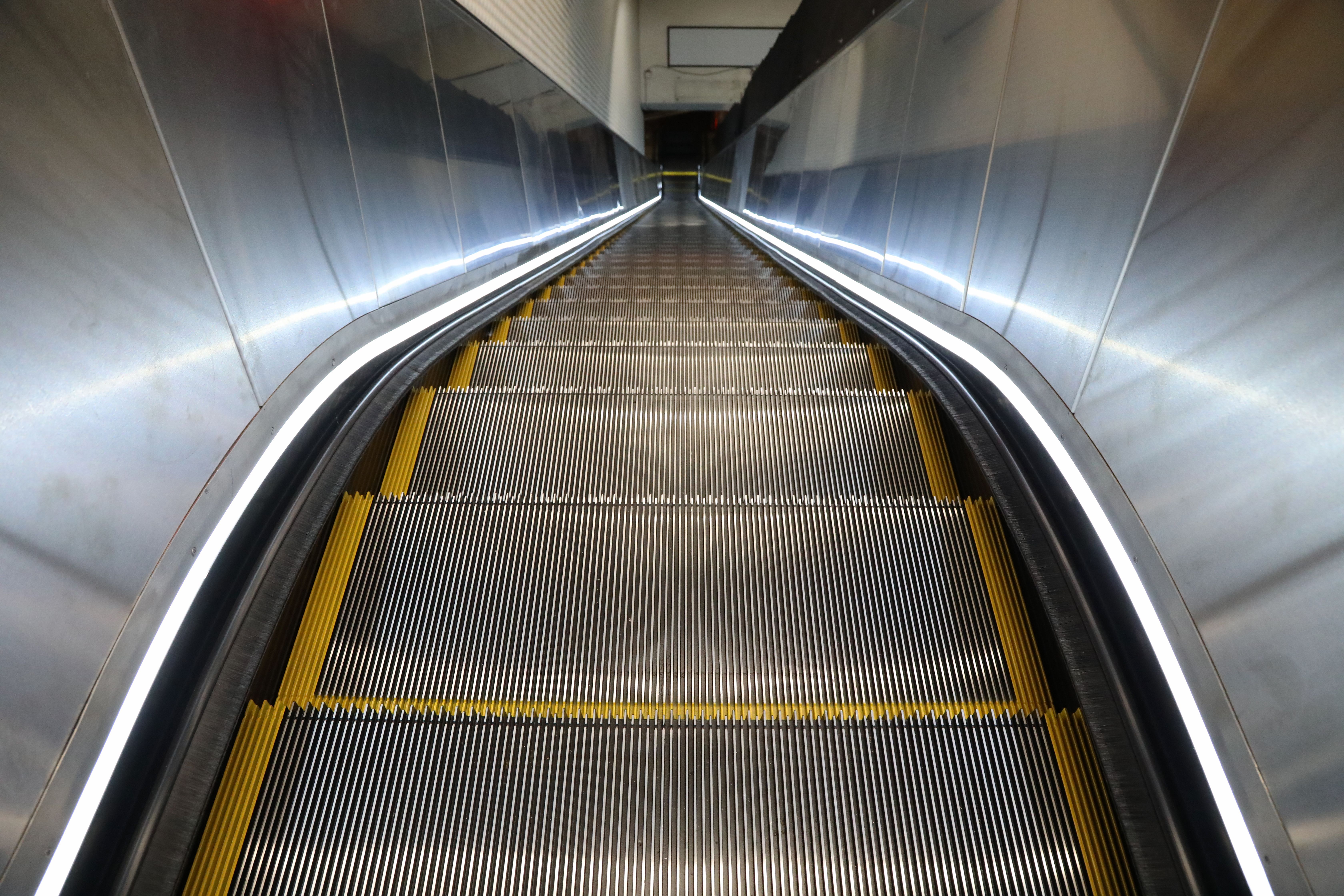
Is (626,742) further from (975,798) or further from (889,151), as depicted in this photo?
(889,151)

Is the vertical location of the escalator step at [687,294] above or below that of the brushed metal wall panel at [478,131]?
below

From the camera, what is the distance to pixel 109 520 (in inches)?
62.9

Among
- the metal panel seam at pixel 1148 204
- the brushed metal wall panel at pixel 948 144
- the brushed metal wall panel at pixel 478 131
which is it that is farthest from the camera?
the brushed metal wall panel at pixel 478 131

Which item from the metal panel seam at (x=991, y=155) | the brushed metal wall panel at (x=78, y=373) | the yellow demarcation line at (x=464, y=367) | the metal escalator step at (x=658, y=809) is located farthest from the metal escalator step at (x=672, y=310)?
the metal escalator step at (x=658, y=809)

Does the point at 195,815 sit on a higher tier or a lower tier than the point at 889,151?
lower

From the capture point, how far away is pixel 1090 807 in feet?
5.44

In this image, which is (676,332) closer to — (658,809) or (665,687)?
(665,687)

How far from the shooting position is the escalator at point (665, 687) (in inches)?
62.9

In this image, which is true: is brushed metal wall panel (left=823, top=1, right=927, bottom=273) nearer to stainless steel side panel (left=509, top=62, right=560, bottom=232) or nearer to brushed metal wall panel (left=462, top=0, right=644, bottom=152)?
stainless steel side panel (left=509, top=62, right=560, bottom=232)

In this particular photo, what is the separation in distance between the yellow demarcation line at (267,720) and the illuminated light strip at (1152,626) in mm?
1893

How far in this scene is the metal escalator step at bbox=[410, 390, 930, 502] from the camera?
267cm

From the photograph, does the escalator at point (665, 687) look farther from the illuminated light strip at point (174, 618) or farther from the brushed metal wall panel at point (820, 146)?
the brushed metal wall panel at point (820, 146)

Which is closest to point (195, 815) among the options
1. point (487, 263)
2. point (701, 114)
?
A: point (487, 263)

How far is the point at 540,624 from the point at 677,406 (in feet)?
4.30
